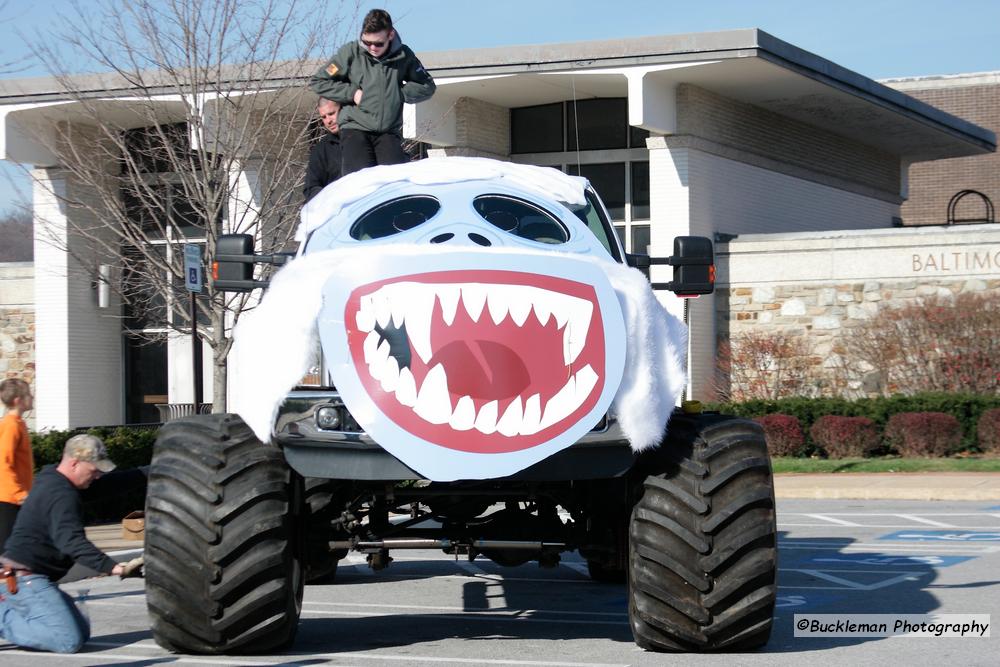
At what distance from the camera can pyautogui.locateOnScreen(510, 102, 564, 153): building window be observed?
29.5 m

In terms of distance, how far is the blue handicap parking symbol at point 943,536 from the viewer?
43.8 feet

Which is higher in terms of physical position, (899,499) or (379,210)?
(379,210)

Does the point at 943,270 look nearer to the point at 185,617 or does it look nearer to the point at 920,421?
the point at 920,421

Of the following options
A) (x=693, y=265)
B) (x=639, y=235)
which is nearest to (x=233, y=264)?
(x=693, y=265)

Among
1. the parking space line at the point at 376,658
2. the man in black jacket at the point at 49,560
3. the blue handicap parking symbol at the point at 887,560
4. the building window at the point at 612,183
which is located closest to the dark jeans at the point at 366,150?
the man in black jacket at the point at 49,560

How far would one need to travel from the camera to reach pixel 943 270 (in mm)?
25312

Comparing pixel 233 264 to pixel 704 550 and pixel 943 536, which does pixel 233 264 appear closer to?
pixel 704 550

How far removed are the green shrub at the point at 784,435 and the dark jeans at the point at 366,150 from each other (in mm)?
13782

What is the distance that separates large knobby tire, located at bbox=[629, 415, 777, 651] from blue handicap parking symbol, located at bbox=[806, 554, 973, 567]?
16.9 ft

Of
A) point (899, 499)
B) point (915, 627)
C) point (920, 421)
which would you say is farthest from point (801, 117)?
point (915, 627)

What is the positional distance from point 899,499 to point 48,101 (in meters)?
17.1

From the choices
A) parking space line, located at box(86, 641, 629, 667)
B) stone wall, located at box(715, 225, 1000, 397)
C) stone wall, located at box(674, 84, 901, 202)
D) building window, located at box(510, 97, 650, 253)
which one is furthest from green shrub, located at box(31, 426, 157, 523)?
building window, located at box(510, 97, 650, 253)

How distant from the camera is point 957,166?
158 feet

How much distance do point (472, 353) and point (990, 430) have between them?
16.6 meters
